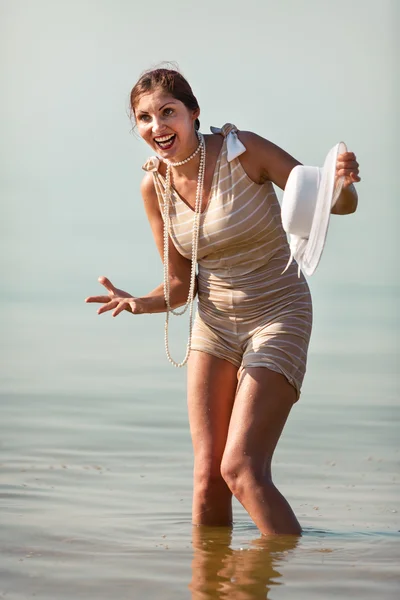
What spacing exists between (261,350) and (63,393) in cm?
387

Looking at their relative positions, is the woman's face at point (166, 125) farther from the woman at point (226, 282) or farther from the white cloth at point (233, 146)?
the white cloth at point (233, 146)

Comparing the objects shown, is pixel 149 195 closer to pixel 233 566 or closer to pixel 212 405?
pixel 212 405

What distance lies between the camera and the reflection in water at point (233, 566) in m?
3.72

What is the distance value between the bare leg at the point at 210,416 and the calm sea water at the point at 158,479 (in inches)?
7.5

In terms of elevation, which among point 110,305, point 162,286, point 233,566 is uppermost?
point 162,286

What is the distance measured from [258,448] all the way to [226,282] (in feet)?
2.14

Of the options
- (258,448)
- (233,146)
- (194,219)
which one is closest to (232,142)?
(233,146)

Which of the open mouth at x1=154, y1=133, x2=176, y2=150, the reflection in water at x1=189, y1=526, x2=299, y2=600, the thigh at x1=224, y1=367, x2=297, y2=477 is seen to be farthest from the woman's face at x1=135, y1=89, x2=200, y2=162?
the reflection in water at x1=189, y1=526, x2=299, y2=600

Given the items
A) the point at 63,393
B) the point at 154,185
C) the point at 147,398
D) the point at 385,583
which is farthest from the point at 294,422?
the point at 385,583

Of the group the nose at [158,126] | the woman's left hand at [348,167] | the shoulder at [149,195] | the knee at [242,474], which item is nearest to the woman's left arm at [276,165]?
the woman's left hand at [348,167]

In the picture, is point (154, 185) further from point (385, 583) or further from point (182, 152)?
point (385, 583)

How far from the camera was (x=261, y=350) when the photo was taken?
4.27 meters

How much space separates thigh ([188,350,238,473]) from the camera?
4.43m

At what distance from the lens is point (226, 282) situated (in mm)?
4469
